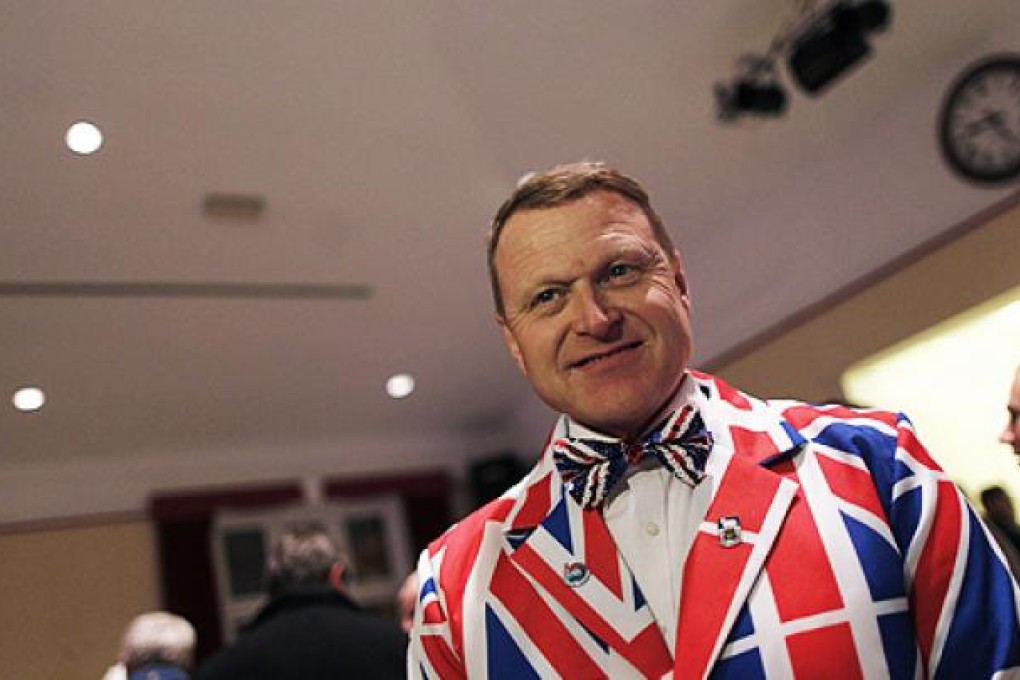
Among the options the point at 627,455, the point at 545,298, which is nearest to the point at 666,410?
the point at 627,455

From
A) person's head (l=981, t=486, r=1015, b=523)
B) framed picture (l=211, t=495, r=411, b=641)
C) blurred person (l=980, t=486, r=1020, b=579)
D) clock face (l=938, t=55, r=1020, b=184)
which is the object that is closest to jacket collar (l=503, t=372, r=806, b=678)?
blurred person (l=980, t=486, r=1020, b=579)

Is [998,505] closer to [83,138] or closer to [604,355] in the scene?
[604,355]

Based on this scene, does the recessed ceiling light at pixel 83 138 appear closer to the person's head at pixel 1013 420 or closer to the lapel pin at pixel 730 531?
the person's head at pixel 1013 420

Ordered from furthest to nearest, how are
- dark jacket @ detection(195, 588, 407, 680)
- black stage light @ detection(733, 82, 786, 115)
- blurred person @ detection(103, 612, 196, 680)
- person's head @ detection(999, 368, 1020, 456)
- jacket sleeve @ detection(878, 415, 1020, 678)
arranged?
black stage light @ detection(733, 82, 786, 115) → blurred person @ detection(103, 612, 196, 680) → dark jacket @ detection(195, 588, 407, 680) → person's head @ detection(999, 368, 1020, 456) → jacket sleeve @ detection(878, 415, 1020, 678)

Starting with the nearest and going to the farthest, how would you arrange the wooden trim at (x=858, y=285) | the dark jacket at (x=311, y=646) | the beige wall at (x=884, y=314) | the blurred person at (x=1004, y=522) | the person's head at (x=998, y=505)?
the blurred person at (x=1004, y=522), the person's head at (x=998, y=505), the dark jacket at (x=311, y=646), the beige wall at (x=884, y=314), the wooden trim at (x=858, y=285)

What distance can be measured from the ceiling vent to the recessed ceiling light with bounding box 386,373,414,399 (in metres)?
2.00

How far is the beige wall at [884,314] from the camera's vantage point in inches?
172

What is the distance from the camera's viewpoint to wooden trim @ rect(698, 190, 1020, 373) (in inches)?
176

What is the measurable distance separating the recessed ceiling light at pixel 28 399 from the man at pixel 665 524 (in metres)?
5.04

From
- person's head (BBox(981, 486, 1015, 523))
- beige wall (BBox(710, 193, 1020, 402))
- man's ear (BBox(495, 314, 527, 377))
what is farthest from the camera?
beige wall (BBox(710, 193, 1020, 402))

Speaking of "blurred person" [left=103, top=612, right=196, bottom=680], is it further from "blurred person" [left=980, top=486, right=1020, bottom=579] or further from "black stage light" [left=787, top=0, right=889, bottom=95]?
"black stage light" [left=787, top=0, right=889, bottom=95]

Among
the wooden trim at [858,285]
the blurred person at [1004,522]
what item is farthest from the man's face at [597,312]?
the wooden trim at [858,285]

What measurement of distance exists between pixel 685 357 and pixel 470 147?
152 inches

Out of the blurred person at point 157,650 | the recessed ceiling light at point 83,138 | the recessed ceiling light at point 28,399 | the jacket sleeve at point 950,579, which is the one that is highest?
the recessed ceiling light at point 83,138
